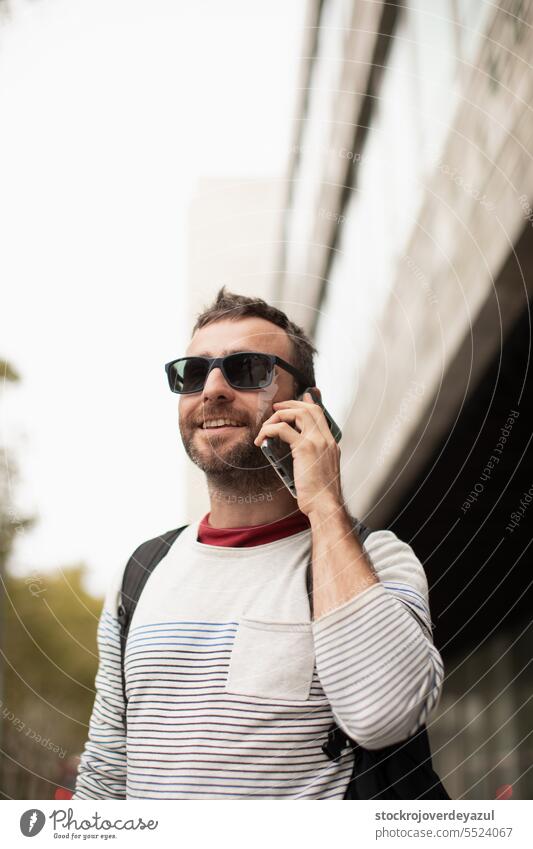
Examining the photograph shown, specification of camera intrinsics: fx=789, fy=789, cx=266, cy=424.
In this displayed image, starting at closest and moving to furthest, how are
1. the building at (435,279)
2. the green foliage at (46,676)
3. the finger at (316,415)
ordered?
the finger at (316,415)
the green foliage at (46,676)
the building at (435,279)

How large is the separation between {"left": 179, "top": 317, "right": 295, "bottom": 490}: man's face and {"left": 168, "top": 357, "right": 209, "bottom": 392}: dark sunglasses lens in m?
0.01

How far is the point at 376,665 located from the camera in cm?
76

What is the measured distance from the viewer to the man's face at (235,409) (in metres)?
0.94

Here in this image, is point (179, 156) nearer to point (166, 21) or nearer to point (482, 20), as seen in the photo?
point (166, 21)

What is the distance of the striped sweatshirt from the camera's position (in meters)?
0.78

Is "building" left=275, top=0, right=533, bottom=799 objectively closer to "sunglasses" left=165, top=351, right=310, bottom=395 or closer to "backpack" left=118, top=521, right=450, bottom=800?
"sunglasses" left=165, top=351, right=310, bottom=395

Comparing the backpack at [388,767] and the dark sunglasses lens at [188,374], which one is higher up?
the dark sunglasses lens at [188,374]

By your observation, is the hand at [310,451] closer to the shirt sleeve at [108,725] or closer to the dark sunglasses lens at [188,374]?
the dark sunglasses lens at [188,374]

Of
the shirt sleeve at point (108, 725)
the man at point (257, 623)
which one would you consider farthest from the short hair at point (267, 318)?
the shirt sleeve at point (108, 725)

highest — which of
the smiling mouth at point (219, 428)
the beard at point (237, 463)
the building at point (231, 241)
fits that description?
the building at point (231, 241)

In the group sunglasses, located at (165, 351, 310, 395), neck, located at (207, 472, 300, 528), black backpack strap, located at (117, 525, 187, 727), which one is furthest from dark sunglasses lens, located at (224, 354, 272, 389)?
black backpack strap, located at (117, 525, 187, 727)

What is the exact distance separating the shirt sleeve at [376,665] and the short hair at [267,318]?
0.30 meters

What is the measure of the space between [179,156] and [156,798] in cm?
92

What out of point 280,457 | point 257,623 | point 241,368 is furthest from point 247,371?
point 257,623
